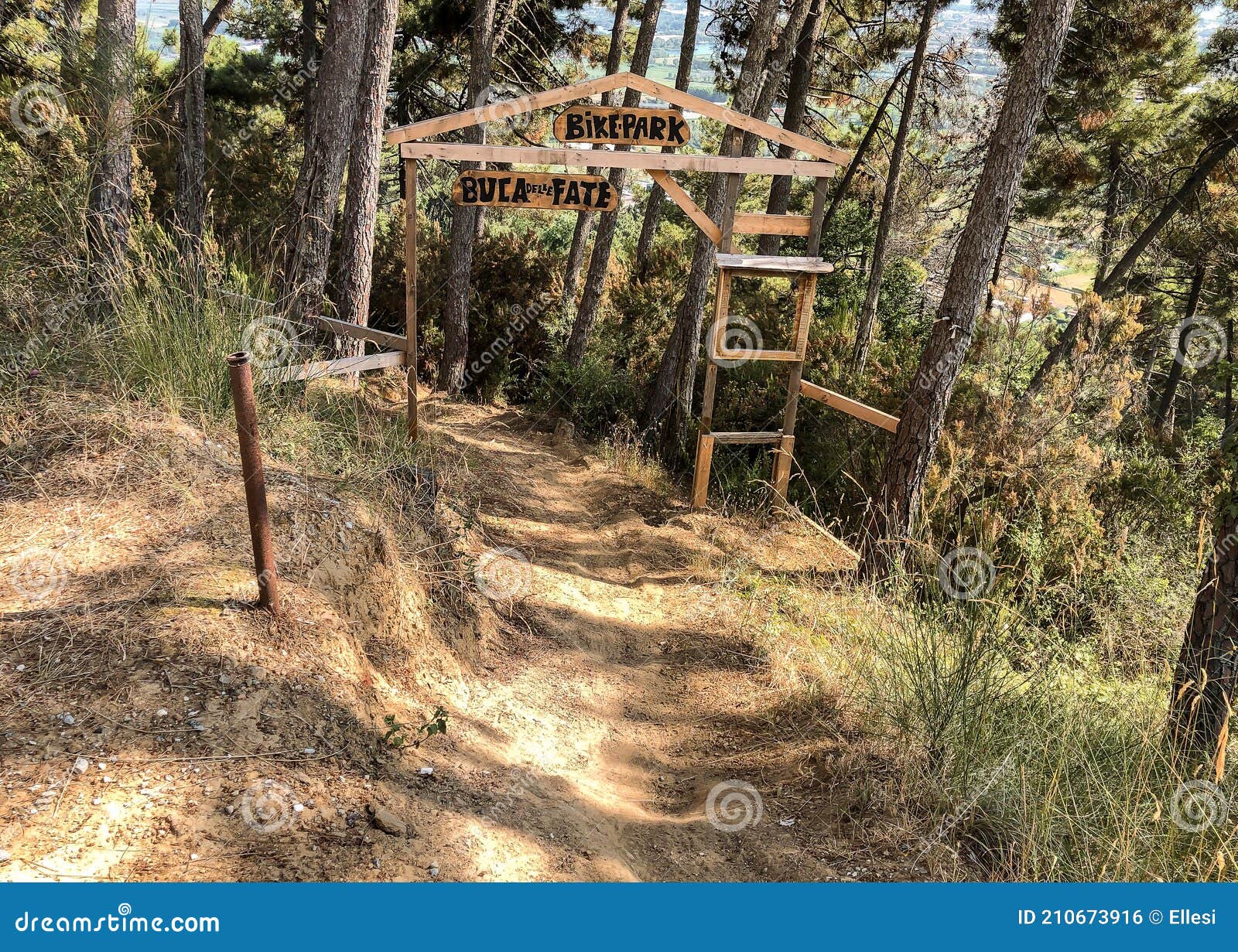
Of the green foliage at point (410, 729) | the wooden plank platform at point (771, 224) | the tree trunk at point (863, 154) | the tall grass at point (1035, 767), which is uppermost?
the tree trunk at point (863, 154)

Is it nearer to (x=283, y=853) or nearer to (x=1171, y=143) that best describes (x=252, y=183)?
(x=283, y=853)

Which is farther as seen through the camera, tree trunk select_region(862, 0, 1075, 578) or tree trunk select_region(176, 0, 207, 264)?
tree trunk select_region(176, 0, 207, 264)

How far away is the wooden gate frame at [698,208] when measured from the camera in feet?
20.5

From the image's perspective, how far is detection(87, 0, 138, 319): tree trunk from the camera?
168 inches

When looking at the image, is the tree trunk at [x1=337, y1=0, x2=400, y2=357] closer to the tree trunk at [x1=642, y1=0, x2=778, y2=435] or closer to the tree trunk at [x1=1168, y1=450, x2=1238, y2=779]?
the tree trunk at [x1=642, y1=0, x2=778, y2=435]

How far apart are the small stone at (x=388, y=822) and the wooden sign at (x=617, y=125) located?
16.8ft

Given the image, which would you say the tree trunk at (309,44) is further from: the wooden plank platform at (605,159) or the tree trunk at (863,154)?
the tree trunk at (863,154)

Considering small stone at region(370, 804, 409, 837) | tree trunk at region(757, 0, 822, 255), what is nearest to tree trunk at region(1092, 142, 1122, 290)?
tree trunk at region(757, 0, 822, 255)

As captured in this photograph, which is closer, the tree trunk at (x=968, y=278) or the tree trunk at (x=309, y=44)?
the tree trunk at (x=968, y=278)

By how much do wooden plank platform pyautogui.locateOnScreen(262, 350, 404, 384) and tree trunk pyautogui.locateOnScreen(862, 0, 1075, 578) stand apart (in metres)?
3.62

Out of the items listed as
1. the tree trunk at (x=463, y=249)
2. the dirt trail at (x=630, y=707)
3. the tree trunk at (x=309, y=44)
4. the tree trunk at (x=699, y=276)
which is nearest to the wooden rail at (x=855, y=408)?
the dirt trail at (x=630, y=707)

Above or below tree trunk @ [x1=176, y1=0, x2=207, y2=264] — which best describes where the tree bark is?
above

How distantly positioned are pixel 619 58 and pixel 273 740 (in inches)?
487

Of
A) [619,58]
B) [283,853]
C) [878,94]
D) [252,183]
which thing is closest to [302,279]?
[283,853]
